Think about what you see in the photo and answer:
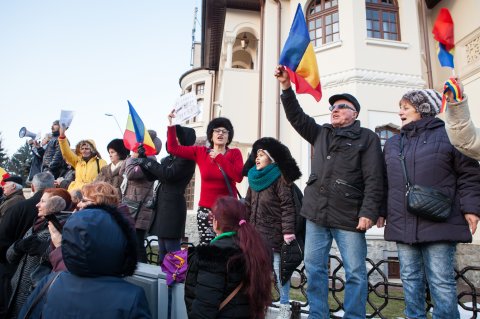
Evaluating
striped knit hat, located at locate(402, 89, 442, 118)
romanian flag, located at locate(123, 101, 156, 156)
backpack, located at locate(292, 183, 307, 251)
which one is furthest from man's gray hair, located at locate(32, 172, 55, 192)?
striped knit hat, located at locate(402, 89, 442, 118)

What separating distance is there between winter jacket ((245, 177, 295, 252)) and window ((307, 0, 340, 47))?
8261 mm

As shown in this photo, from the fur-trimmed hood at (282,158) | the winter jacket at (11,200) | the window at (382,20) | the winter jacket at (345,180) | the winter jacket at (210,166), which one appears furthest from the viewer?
the window at (382,20)

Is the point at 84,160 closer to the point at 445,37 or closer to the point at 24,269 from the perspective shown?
the point at 24,269

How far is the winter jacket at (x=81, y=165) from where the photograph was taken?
635 centimetres

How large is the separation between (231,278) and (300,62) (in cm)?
274

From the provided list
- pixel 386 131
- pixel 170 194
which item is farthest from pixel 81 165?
pixel 386 131

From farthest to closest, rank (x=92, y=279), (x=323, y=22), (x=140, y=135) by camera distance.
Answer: (x=323, y=22) → (x=140, y=135) → (x=92, y=279)

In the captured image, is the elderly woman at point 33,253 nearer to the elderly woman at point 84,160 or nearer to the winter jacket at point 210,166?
the winter jacket at point 210,166

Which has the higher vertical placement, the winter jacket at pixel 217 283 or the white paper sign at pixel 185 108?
the white paper sign at pixel 185 108

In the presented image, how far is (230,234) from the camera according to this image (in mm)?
2527

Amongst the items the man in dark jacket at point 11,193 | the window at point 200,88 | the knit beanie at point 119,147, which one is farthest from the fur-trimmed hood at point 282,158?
the window at point 200,88

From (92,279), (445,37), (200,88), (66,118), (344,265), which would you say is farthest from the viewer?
(200,88)

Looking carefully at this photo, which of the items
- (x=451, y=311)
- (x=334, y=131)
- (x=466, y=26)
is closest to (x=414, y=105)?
(x=334, y=131)

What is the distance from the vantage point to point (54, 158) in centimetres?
757
